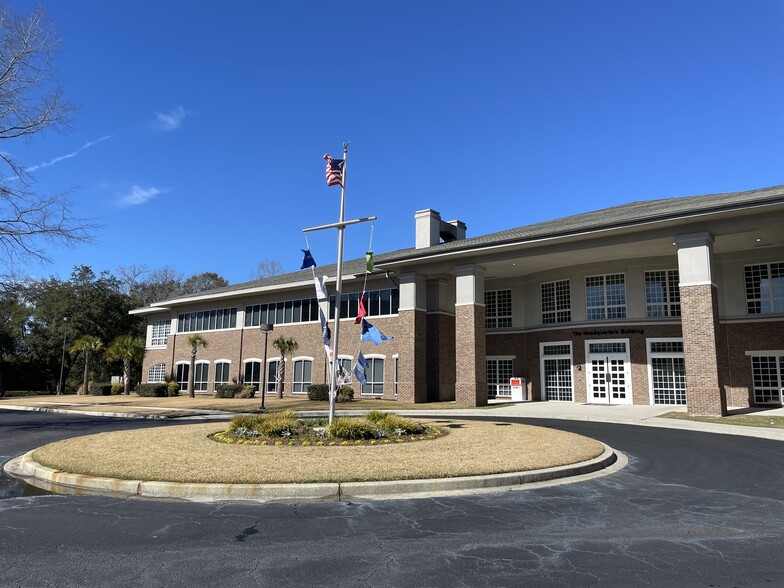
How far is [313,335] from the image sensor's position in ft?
115

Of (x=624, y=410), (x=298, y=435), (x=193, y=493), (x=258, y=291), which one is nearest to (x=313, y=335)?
(x=258, y=291)

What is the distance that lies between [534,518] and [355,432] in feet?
19.6

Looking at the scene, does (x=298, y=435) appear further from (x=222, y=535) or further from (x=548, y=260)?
(x=548, y=260)

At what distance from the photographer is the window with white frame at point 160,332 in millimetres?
46844

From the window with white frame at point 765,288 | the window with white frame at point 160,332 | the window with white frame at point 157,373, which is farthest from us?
the window with white frame at point 160,332

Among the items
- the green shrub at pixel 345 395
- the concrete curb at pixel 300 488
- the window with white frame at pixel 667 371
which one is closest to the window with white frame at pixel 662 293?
the window with white frame at pixel 667 371

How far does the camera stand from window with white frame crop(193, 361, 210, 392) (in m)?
41.3

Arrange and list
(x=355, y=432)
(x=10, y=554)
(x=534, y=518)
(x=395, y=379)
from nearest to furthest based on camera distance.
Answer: (x=10, y=554)
(x=534, y=518)
(x=355, y=432)
(x=395, y=379)

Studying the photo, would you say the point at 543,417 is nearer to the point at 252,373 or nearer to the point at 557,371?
the point at 557,371

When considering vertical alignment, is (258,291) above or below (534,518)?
above

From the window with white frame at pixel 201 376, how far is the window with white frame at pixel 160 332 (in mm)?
6285

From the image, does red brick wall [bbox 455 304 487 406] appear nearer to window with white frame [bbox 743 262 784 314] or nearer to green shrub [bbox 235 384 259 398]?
window with white frame [bbox 743 262 784 314]

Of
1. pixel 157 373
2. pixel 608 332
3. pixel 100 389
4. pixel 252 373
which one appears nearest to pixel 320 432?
pixel 608 332

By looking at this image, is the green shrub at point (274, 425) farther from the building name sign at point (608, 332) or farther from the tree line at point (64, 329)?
the tree line at point (64, 329)
